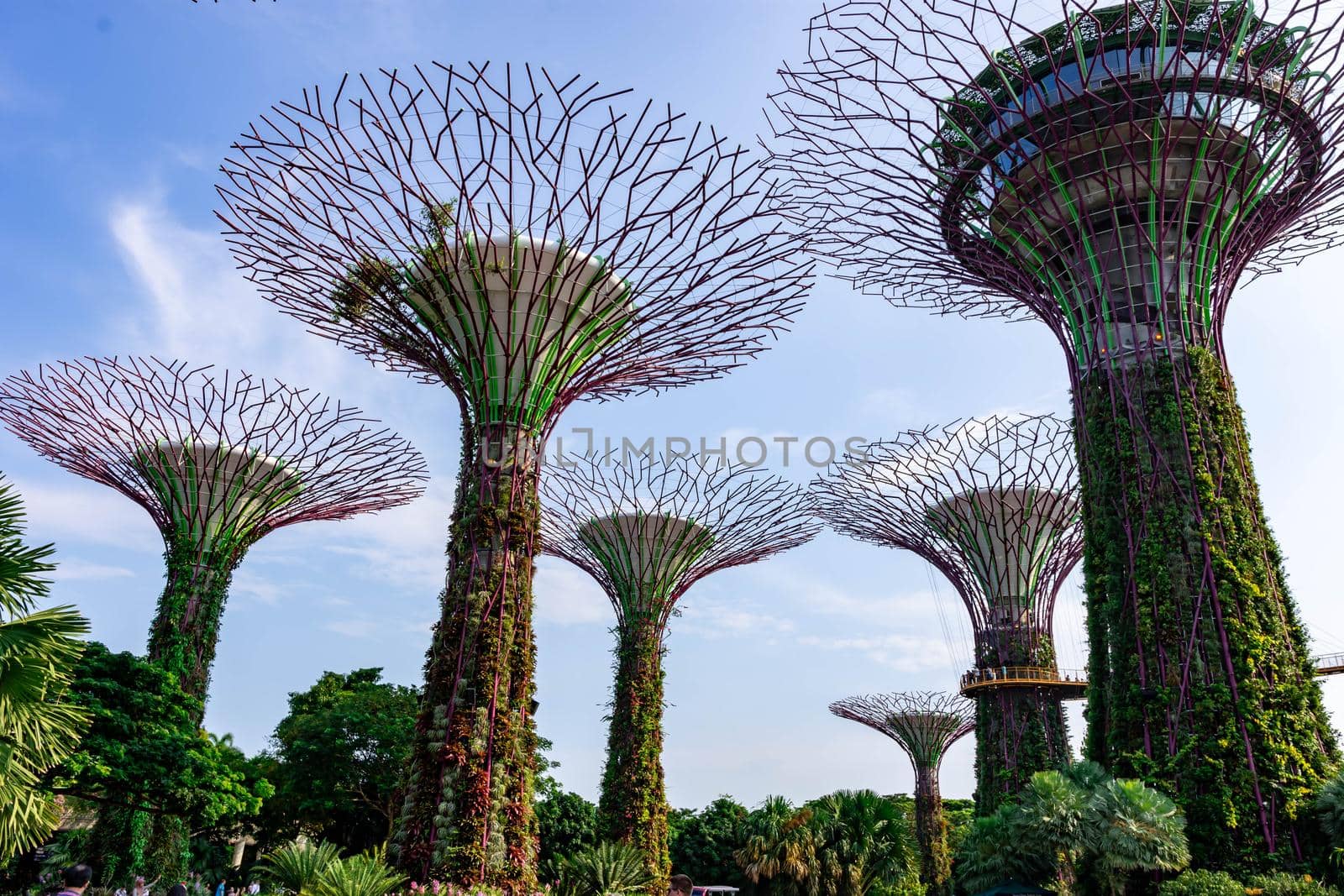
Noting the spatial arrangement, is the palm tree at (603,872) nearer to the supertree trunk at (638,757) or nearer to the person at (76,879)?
the supertree trunk at (638,757)

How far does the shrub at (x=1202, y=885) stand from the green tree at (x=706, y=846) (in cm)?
2036

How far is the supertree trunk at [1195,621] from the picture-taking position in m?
15.3

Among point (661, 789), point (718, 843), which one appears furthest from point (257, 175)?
A: point (718, 843)

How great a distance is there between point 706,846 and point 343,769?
12720 mm

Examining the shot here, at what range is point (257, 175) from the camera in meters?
14.6

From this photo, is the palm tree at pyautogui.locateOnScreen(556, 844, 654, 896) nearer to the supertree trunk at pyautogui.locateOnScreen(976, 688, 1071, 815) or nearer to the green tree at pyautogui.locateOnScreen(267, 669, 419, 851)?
the green tree at pyautogui.locateOnScreen(267, 669, 419, 851)

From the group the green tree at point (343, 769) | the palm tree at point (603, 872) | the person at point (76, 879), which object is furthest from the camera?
the green tree at point (343, 769)

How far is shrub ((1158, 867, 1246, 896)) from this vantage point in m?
13.3

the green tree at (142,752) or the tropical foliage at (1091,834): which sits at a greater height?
the green tree at (142,752)

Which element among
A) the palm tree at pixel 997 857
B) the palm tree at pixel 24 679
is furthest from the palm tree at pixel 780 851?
the palm tree at pixel 24 679

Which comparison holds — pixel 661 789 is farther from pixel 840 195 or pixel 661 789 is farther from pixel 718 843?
pixel 840 195

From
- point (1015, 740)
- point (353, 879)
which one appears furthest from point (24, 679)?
point (1015, 740)

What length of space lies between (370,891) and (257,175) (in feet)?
32.9

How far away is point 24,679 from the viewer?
6992 mm
